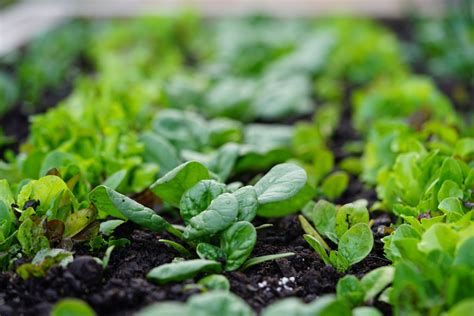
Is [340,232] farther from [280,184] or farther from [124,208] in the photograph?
[124,208]

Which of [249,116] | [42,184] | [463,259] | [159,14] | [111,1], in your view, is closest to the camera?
[463,259]

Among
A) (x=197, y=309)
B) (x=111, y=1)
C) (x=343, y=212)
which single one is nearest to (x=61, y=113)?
(x=343, y=212)

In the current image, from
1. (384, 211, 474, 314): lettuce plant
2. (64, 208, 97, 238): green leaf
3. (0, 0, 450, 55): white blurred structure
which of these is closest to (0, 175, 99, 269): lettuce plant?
(64, 208, 97, 238): green leaf

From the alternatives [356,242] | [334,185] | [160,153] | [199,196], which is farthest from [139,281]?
[334,185]

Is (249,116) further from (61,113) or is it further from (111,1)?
(111,1)

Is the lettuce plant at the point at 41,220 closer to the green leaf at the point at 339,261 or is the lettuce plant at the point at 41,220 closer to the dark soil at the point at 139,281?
the dark soil at the point at 139,281

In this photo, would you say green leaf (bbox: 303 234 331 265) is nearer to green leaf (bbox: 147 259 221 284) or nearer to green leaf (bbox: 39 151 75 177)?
green leaf (bbox: 147 259 221 284)

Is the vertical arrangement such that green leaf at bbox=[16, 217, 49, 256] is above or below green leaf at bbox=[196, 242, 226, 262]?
above
